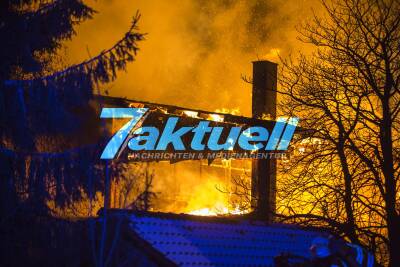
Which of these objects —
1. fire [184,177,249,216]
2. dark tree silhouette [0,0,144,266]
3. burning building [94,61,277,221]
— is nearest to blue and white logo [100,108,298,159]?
burning building [94,61,277,221]

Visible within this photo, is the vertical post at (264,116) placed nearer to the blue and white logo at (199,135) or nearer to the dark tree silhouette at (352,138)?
the blue and white logo at (199,135)

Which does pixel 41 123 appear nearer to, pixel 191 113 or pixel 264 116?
pixel 191 113

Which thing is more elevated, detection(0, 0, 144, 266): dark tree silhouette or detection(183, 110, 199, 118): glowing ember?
detection(183, 110, 199, 118): glowing ember

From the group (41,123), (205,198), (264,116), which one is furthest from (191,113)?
(205,198)

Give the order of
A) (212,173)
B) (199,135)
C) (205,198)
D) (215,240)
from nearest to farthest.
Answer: (215,240) < (199,135) < (205,198) < (212,173)

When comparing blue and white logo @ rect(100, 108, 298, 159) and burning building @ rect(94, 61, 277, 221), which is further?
burning building @ rect(94, 61, 277, 221)

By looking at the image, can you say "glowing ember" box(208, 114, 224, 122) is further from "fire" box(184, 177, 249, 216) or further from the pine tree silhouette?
"fire" box(184, 177, 249, 216)

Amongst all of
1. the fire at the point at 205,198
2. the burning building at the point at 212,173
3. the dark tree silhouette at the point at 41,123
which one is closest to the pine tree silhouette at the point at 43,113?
the dark tree silhouette at the point at 41,123

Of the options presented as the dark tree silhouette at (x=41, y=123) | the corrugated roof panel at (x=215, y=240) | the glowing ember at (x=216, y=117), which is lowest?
the corrugated roof panel at (x=215, y=240)

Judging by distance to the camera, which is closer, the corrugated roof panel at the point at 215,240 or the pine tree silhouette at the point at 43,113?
the corrugated roof panel at the point at 215,240

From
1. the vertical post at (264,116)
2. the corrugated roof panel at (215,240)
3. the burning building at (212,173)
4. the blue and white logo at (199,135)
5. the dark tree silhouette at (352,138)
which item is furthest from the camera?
the vertical post at (264,116)

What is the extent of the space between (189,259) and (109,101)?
6239mm

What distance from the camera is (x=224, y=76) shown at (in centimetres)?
3756

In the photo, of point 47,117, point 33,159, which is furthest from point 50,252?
point 47,117
